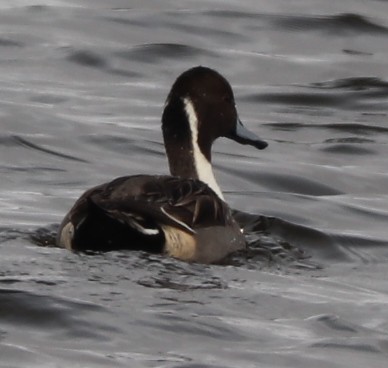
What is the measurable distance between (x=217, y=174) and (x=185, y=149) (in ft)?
7.82

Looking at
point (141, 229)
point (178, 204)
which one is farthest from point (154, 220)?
point (178, 204)

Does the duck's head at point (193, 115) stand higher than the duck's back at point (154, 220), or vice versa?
the duck's head at point (193, 115)

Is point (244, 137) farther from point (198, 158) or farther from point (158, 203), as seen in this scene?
point (158, 203)

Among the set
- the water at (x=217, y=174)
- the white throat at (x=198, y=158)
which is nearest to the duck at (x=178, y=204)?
the white throat at (x=198, y=158)

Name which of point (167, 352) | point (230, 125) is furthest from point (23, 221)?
point (167, 352)

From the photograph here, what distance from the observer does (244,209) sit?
42.6 ft

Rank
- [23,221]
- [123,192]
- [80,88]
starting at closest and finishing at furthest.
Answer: [123,192]
[23,221]
[80,88]

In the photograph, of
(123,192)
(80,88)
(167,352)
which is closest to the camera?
(167,352)

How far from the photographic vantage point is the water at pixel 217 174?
9.13 metres

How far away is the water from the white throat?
20.4 inches

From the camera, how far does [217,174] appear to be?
14.3m

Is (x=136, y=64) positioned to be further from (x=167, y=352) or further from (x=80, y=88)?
(x=167, y=352)

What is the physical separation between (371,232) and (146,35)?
7.31 metres

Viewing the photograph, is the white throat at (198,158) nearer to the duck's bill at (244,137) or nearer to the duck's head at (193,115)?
the duck's head at (193,115)
